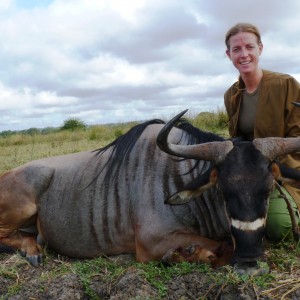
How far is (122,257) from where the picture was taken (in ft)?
17.0

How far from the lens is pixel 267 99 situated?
560 cm

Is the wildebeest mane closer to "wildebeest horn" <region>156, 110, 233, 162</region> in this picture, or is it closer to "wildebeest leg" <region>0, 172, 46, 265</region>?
"wildebeest horn" <region>156, 110, 233, 162</region>

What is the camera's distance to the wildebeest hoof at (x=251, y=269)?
3.98m

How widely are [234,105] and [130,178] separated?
1733 mm

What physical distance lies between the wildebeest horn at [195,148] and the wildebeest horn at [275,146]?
0.27 metres

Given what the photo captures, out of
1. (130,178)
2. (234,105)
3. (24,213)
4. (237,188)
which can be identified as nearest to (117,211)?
(130,178)

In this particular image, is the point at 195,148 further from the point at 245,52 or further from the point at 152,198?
the point at 245,52

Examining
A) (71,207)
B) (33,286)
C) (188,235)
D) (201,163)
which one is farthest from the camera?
(71,207)

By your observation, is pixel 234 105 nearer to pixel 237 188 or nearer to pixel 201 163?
pixel 201 163

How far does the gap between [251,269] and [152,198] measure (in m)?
1.41

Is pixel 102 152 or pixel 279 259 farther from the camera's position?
pixel 102 152

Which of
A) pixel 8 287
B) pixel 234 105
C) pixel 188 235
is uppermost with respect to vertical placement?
pixel 234 105

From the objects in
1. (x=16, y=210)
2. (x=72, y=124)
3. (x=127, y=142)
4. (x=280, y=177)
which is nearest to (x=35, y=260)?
(x=16, y=210)

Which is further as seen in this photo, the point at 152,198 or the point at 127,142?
the point at 127,142
